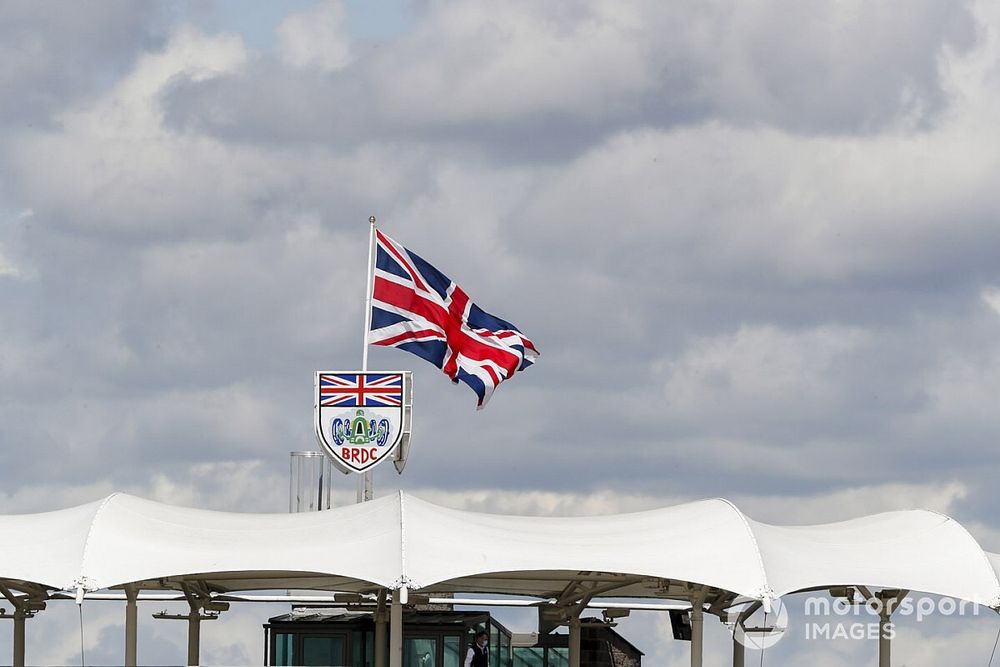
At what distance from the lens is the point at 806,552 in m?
28.9

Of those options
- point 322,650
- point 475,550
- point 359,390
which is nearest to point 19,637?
point 322,650

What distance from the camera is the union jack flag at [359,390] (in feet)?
111

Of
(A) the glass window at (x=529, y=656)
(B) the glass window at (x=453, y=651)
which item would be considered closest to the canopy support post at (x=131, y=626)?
(B) the glass window at (x=453, y=651)

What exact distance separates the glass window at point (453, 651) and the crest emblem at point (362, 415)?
145 inches

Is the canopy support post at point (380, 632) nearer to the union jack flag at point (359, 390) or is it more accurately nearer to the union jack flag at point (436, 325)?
the union jack flag at point (359, 390)

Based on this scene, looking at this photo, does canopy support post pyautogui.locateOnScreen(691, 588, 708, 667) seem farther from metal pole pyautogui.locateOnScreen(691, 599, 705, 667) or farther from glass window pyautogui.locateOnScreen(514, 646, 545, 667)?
glass window pyautogui.locateOnScreen(514, 646, 545, 667)

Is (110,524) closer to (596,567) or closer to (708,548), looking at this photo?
(596,567)

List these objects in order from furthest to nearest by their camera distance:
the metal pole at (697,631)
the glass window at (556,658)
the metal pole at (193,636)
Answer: the glass window at (556,658), the metal pole at (193,636), the metal pole at (697,631)

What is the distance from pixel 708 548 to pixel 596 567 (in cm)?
202

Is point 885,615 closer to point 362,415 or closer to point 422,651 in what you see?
point 422,651

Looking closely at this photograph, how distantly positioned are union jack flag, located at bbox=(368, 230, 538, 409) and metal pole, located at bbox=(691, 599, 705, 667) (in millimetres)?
8203

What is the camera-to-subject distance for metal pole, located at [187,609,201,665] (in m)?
32.7

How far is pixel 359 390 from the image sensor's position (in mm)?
33812

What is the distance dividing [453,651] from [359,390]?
17.5ft
